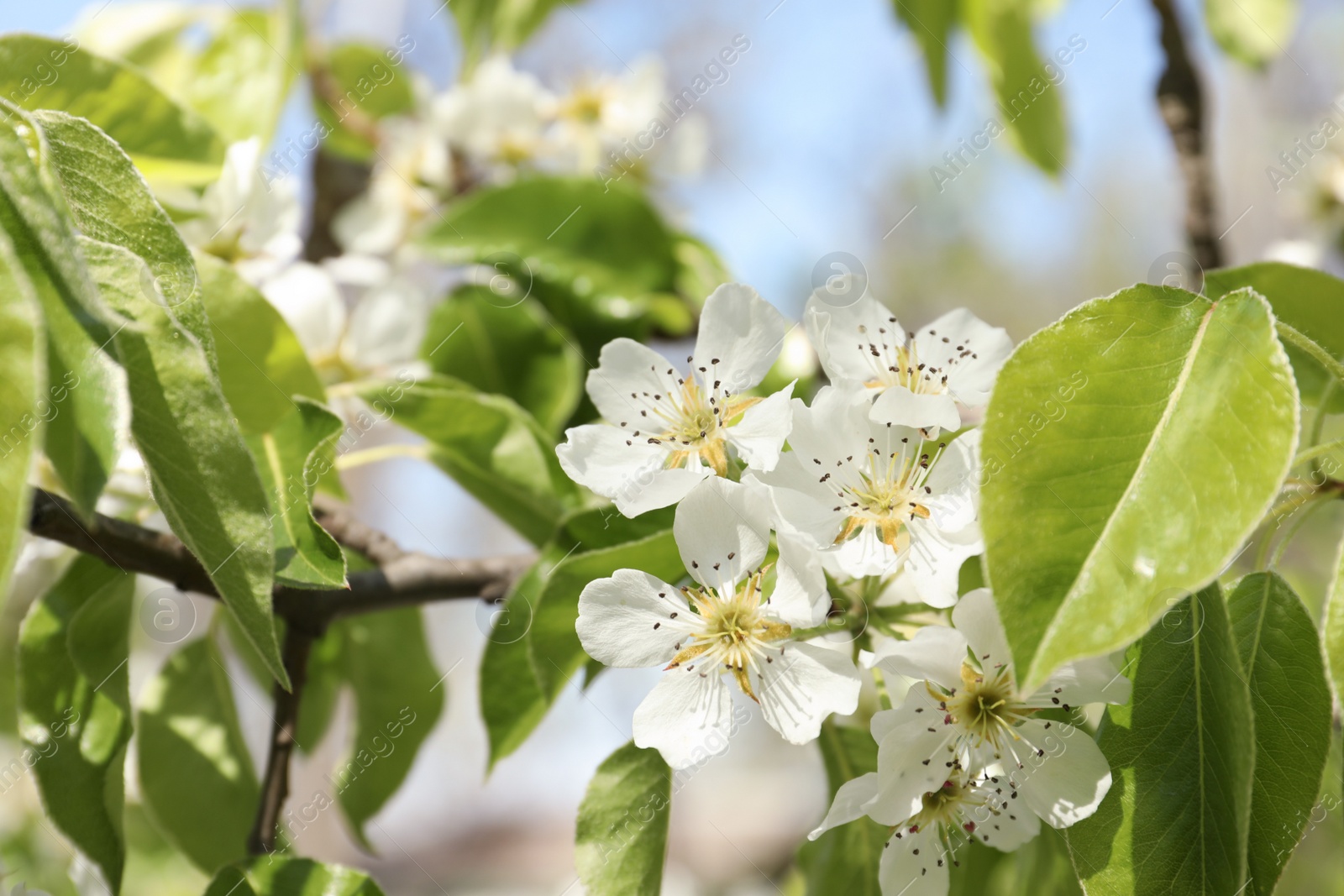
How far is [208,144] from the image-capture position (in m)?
0.80

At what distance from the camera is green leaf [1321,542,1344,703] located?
0.39 m

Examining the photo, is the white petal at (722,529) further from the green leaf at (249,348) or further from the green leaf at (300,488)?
the green leaf at (249,348)

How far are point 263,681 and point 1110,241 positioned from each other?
629 cm

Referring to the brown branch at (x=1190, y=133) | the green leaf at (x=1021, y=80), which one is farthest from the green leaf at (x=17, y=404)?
the brown branch at (x=1190, y=133)

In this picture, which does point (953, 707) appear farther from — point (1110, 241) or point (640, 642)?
point (1110, 241)

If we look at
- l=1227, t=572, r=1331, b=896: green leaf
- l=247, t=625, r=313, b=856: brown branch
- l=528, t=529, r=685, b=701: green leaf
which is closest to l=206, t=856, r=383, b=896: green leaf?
l=247, t=625, r=313, b=856: brown branch

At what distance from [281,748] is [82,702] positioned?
127mm

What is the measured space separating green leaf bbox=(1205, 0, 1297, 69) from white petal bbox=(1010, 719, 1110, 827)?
1031 mm

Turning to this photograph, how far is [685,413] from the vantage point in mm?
587

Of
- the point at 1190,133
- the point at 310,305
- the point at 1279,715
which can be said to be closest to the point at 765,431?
the point at 1279,715

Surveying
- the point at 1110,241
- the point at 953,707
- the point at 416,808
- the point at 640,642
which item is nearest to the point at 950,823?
the point at 953,707

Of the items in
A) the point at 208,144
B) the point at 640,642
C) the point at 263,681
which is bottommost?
the point at 263,681

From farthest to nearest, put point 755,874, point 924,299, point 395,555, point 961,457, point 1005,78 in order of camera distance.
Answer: point 924,299
point 755,874
point 1005,78
point 395,555
point 961,457

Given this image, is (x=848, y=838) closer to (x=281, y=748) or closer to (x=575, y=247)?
(x=281, y=748)
